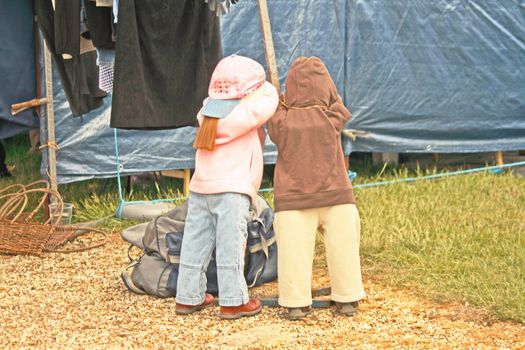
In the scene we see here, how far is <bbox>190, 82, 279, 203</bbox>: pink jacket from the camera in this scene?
15.7 ft

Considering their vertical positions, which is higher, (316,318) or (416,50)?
(416,50)

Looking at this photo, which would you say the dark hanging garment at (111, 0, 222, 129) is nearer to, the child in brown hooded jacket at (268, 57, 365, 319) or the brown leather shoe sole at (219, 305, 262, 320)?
the child in brown hooded jacket at (268, 57, 365, 319)

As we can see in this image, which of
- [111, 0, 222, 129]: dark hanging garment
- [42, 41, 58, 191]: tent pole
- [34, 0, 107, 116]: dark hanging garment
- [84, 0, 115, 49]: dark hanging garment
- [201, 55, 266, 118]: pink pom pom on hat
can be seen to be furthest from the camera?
[42, 41, 58, 191]: tent pole

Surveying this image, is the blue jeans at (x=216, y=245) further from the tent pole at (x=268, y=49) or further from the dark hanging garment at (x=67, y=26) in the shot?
the dark hanging garment at (x=67, y=26)

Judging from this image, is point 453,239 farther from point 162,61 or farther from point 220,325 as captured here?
point 162,61

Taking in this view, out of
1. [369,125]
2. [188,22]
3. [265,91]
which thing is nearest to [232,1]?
[188,22]

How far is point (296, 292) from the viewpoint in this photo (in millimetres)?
4824

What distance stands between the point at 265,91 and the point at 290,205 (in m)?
0.59

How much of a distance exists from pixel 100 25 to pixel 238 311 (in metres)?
1.85

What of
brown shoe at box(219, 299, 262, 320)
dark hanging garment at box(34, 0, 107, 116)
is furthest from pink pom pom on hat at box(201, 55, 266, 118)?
dark hanging garment at box(34, 0, 107, 116)

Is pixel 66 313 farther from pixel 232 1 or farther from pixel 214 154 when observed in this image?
pixel 232 1

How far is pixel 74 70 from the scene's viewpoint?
21.1ft

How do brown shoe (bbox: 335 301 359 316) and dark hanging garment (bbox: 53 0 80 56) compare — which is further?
dark hanging garment (bbox: 53 0 80 56)

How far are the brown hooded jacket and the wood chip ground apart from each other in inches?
23.8
